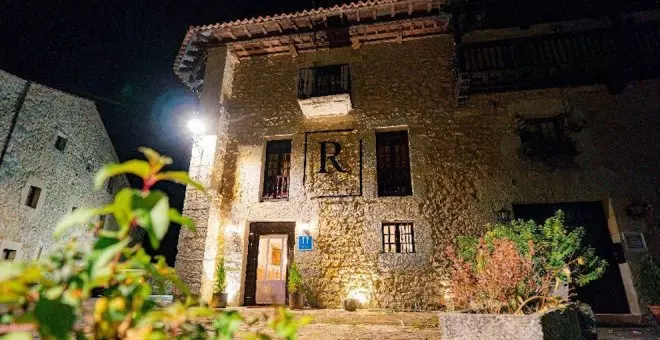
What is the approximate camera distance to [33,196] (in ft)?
41.3

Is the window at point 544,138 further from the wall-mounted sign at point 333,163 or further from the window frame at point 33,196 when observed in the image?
the window frame at point 33,196

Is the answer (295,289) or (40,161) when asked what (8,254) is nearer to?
(40,161)

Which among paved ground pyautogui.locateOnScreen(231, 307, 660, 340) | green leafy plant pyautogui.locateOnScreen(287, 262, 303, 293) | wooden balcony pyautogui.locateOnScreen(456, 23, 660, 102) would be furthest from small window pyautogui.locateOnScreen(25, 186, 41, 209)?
wooden balcony pyautogui.locateOnScreen(456, 23, 660, 102)

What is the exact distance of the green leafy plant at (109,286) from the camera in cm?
70

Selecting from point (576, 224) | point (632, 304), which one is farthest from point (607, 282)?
point (576, 224)

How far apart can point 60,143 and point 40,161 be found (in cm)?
128

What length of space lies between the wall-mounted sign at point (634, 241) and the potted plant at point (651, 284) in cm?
33

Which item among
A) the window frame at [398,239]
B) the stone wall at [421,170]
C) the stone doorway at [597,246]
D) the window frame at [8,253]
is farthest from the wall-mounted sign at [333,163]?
the window frame at [8,253]

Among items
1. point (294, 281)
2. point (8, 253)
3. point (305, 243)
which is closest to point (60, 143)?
point (8, 253)

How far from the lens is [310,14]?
9.66 metres

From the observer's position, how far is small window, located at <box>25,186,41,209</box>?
12.4 m

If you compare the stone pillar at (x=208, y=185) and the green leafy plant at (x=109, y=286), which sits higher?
the stone pillar at (x=208, y=185)

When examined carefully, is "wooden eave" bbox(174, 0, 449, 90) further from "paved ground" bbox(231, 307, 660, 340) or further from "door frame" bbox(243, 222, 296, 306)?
"paved ground" bbox(231, 307, 660, 340)

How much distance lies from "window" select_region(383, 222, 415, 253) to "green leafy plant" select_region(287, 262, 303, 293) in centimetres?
219
